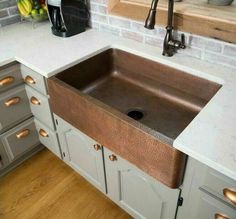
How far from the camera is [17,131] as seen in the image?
5.16 ft

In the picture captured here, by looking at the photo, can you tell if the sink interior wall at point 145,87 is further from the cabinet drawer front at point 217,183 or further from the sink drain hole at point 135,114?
the cabinet drawer front at point 217,183

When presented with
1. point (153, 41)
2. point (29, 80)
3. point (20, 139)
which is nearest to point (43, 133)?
point (20, 139)

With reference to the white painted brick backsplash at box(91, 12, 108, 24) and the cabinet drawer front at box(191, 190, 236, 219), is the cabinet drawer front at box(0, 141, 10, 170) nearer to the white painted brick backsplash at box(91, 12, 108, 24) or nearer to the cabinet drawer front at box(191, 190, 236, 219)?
the white painted brick backsplash at box(91, 12, 108, 24)

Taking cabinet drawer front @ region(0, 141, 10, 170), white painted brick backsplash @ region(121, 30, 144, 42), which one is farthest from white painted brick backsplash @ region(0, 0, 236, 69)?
cabinet drawer front @ region(0, 141, 10, 170)

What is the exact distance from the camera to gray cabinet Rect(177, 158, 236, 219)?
0.79m

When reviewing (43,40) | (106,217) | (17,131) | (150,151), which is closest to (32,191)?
(17,131)

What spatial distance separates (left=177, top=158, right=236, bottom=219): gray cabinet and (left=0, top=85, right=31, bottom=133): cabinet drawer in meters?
1.09

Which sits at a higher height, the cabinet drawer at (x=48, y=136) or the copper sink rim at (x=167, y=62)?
the copper sink rim at (x=167, y=62)

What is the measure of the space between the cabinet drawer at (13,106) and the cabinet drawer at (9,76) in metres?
0.04

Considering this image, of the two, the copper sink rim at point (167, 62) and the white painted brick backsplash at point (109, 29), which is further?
the white painted brick backsplash at point (109, 29)

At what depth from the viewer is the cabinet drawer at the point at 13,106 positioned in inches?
56.3

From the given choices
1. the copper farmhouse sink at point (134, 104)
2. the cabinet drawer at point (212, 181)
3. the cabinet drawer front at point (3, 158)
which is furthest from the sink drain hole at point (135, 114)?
the cabinet drawer front at point (3, 158)

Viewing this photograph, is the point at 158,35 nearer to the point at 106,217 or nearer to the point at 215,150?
the point at 215,150

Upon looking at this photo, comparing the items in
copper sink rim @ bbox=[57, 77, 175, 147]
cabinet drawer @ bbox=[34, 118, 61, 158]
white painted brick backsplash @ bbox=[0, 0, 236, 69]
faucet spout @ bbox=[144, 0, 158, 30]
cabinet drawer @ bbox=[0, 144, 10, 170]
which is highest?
faucet spout @ bbox=[144, 0, 158, 30]
